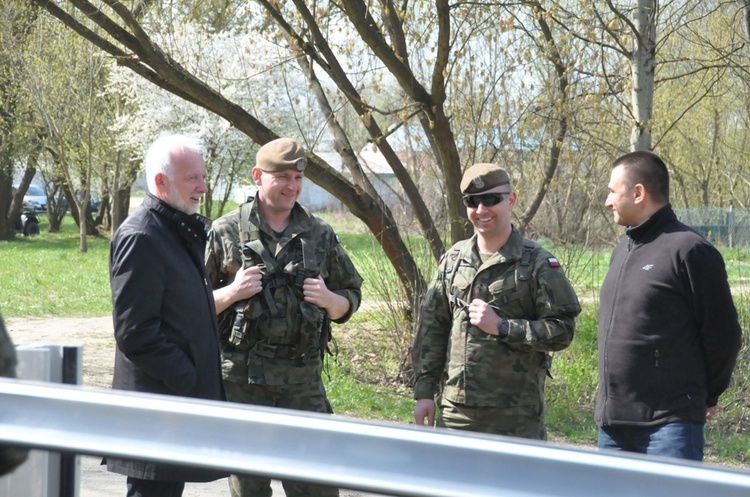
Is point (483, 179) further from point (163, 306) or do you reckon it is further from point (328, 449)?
point (328, 449)

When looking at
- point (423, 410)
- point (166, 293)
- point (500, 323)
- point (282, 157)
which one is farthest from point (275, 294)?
point (500, 323)

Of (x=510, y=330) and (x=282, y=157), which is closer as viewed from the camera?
(x=510, y=330)

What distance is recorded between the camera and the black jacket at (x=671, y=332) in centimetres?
383

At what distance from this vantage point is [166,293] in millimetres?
3623

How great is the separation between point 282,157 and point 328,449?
11.1 ft

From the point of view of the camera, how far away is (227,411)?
1.13 meters

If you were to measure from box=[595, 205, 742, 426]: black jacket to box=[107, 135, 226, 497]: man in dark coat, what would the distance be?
5.66ft

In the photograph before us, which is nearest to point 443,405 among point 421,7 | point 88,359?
point 421,7

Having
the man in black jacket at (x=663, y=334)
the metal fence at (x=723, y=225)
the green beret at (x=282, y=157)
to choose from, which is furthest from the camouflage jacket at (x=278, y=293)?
the metal fence at (x=723, y=225)

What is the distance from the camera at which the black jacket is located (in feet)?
12.6

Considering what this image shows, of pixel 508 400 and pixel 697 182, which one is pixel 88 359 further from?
pixel 697 182

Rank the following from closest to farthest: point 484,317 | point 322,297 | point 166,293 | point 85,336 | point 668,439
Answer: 1. point 166,293
2. point 668,439
3. point 484,317
4. point 322,297
5. point 85,336

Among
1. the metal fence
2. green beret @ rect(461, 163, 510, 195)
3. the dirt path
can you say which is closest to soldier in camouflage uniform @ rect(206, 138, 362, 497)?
green beret @ rect(461, 163, 510, 195)

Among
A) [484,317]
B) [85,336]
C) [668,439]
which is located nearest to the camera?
[668,439]
